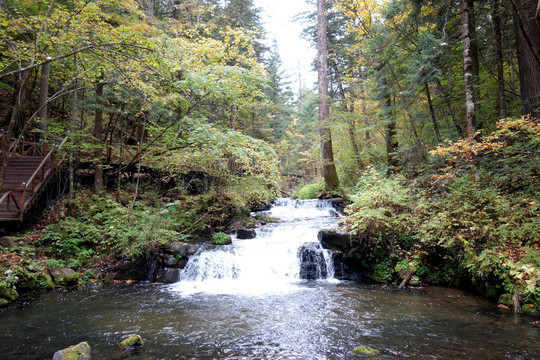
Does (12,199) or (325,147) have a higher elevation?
(325,147)

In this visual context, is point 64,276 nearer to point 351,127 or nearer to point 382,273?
point 382,273

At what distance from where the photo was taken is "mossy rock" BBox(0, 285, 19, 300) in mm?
6875

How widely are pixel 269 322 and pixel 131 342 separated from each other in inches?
95.9

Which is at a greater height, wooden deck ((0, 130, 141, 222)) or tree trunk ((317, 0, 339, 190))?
tree trunk ((317, 0, 339, 190))

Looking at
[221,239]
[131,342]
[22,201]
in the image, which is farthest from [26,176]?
[131,342]

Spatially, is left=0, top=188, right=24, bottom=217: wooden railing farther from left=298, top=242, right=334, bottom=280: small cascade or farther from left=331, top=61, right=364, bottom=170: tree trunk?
left=331, top=61, right=364, bottom=170: tree trunk

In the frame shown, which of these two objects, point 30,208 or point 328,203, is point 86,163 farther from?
point 328,203

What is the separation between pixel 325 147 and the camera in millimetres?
16078

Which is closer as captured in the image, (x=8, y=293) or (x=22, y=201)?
(x=8, y=293)

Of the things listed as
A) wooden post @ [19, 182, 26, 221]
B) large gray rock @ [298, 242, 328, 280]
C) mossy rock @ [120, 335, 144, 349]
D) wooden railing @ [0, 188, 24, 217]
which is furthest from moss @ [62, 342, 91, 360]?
wooden railing @ [0, 188, 24, 217]

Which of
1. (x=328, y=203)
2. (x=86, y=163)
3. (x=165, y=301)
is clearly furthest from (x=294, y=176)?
(x=165, y=301)

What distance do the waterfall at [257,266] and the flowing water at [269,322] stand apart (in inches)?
4.3

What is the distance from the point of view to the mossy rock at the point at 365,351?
4.14 metres

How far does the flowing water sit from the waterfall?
0.36ft
